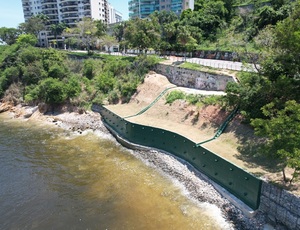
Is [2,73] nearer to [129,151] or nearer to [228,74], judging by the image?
[129,151]

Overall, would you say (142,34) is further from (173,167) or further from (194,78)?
(173,167)

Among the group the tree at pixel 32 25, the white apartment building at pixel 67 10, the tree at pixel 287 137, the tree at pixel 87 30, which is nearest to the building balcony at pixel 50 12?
the white apartment building at pixel 67 10

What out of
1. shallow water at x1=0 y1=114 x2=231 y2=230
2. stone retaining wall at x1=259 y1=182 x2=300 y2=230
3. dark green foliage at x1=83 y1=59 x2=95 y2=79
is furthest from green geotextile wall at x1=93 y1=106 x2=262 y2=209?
dark green foliage at x1=83 y1=59 x2=95 y2=79

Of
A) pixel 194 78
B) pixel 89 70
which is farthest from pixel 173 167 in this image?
pixel 89 70

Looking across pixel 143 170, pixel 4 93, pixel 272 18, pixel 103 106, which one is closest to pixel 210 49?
pixel 272 18

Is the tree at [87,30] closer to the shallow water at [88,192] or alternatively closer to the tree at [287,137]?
the shallow water at [88,192]

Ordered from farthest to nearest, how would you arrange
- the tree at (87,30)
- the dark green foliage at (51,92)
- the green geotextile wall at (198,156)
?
the tree at (87,30)
the dark green foliage at (51,92)
the green geotextile wall at (198,156)

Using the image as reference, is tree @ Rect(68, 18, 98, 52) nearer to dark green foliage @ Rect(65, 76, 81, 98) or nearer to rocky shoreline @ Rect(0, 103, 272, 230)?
dark green foliage @ Rect(65, 76, 81, 98)

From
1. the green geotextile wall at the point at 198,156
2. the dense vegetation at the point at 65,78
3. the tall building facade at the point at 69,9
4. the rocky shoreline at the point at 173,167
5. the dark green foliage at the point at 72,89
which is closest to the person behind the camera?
the rocky shoreline at the point at 173,167
